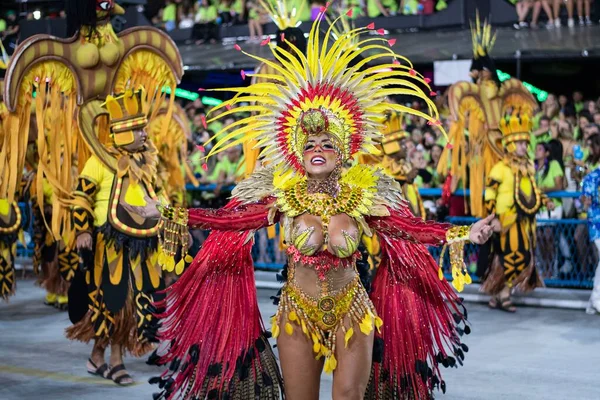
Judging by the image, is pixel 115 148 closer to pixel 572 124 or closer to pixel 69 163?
pixel 69 163

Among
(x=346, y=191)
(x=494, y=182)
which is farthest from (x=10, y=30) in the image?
(x=346, y=191)

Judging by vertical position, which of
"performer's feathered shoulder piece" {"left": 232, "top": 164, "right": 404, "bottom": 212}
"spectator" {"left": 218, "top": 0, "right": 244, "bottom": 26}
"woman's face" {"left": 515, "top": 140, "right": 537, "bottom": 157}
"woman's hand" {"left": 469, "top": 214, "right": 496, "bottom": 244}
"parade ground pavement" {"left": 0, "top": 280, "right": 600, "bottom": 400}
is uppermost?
"spectator" {"left": 218, "top": 0, "right": 244, "bottom": 26}

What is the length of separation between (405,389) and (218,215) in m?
1.29

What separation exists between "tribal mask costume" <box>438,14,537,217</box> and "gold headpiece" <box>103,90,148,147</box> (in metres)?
4.25

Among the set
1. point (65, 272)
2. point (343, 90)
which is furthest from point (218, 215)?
point (65, 272)

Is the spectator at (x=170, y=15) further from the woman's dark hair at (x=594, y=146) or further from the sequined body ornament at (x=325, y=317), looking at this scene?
the sequined body ornament at (x=325, y=317)

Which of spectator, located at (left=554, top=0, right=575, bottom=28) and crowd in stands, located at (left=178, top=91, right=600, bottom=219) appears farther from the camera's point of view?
spectator, located at (left=554, top=0, right=575, bottom=28)

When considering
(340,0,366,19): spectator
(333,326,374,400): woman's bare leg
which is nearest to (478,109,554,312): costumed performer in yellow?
(333,326,374,400): woman's bare leg

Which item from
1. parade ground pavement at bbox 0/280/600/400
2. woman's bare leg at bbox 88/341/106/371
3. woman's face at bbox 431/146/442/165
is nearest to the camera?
parade ground pavement at bbox 0/280/600/400

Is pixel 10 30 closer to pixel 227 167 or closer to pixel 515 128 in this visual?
pixel 227 167

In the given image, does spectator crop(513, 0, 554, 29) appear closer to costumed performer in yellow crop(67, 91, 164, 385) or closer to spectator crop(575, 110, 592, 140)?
spectator crop(575, 110, 592, 140)

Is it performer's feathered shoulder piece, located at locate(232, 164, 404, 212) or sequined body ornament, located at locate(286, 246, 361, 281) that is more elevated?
performer's feathered shoulder piece, located at locate(232, 164, 404, 212)

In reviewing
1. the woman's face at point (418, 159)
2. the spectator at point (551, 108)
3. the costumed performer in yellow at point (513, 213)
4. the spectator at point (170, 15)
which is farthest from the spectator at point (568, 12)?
the spectator at point (170, 15)

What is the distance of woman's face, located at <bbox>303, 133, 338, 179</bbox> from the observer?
4.51m
